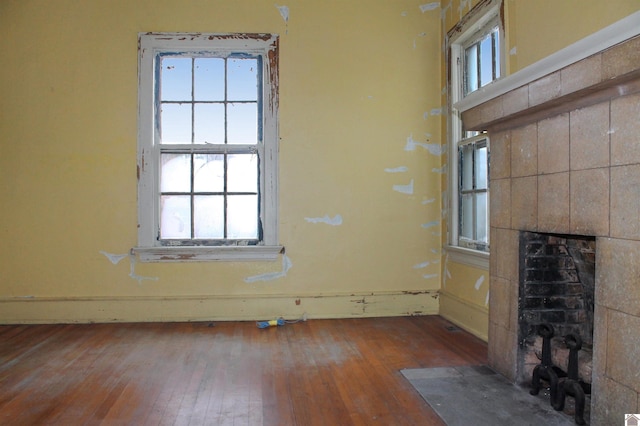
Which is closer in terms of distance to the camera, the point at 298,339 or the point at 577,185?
the point at 577,185

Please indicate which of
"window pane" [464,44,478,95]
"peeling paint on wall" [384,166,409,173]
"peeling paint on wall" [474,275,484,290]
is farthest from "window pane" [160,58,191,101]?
"peeling paint on wall" [474,275,484,290]

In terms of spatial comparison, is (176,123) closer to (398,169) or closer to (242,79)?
(242,79)

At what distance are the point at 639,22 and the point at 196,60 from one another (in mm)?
3265

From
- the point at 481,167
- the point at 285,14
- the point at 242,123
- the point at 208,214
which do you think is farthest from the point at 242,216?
the point at 481,167

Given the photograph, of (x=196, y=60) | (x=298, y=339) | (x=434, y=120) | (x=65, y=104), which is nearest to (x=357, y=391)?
(x=298, y=339)

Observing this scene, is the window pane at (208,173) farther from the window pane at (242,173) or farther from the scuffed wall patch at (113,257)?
the scuffed wall patch at (113,257)

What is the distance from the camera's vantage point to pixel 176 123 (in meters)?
3.84

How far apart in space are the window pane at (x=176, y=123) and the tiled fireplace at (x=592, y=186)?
2455mm

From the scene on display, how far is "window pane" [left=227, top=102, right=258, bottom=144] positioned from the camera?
12.6 feet

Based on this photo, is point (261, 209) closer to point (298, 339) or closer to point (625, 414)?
point (298, 339)

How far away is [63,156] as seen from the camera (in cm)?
372

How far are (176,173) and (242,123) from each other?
711 mm

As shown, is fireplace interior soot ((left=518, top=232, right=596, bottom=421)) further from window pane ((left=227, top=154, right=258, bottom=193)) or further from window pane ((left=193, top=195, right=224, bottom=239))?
window pane ((left=193, top=195, right=224, bottom=239))

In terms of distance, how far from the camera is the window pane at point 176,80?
12.6 feet
